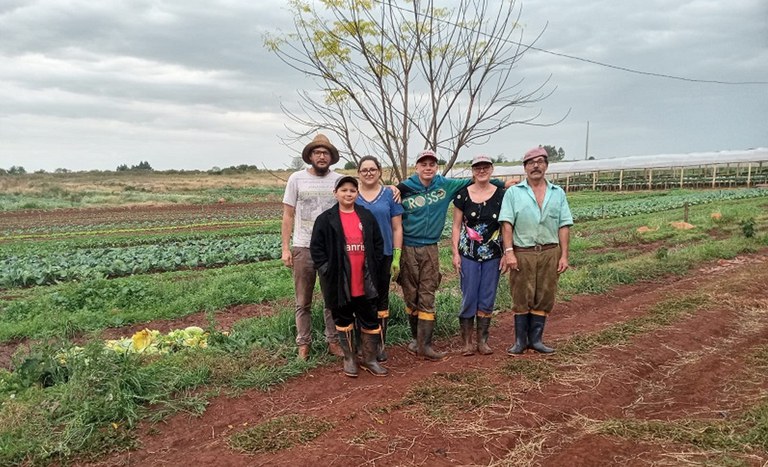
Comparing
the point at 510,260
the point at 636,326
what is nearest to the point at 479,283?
the point at 510,260

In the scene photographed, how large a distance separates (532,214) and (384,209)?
1274 mm

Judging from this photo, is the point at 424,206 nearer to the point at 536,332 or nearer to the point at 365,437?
the point at 536,332

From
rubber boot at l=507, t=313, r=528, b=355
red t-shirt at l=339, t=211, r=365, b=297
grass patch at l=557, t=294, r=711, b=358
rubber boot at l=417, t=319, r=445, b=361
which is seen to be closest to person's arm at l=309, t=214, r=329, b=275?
red t-shirt at l=339, t=211, r=365, b=297

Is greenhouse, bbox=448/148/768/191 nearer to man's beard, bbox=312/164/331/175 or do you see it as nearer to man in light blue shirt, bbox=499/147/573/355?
man in light blue shirt, bbox=499/147/573/355

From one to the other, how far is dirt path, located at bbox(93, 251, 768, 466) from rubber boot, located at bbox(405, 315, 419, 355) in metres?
0.12

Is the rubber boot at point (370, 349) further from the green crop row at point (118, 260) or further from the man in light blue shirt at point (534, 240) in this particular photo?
the green crop row at point (118, 260)

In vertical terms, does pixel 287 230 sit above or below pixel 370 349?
above

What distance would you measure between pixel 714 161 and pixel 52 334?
4454 cm

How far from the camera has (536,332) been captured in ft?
15.9

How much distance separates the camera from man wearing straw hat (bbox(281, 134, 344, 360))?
15.1 ft

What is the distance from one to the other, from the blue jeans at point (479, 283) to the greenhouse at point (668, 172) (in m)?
30.5

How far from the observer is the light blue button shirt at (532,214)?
4.58 metres

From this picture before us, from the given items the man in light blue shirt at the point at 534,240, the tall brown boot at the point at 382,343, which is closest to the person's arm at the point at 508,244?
the man in light blue shirt at the point at 534,240

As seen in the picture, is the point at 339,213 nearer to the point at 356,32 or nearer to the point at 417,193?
the point at 417,193
